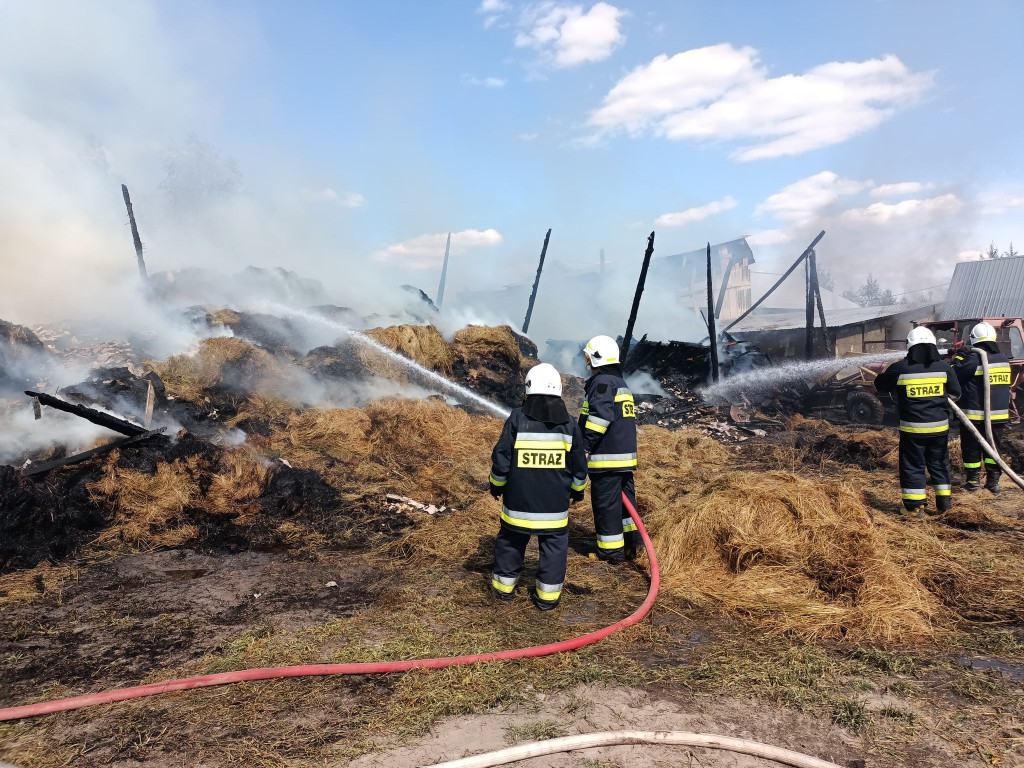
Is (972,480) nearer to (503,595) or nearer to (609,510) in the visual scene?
(609,510)

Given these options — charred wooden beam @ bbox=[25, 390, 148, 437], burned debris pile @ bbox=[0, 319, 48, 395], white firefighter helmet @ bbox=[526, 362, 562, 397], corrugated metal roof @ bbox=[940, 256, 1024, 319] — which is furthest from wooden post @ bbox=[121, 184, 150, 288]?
corrugated metal roof @ bbox=[940, 256, 1024, 319]

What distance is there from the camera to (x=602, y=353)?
549 centimetres

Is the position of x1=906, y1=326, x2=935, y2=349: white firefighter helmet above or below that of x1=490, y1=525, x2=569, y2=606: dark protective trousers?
above

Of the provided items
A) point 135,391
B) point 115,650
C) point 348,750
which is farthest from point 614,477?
point 135,391

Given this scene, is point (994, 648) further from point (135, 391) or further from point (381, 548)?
point (135, 391)

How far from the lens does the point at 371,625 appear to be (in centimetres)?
416

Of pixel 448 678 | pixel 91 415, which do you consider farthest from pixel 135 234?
pixel 448 678

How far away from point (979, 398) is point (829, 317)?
714 inches

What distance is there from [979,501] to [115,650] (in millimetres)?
8760

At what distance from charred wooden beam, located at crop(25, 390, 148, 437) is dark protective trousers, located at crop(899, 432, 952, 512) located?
9.15 metres

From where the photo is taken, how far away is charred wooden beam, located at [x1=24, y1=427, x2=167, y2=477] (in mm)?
6520

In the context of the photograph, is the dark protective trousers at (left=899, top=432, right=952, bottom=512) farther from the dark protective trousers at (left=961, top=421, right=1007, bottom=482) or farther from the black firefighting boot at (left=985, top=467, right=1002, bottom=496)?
the black firefighting boot at (left=985, top=467, right=1002, bottom=496)

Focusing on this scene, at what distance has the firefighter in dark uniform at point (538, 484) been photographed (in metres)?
4.26

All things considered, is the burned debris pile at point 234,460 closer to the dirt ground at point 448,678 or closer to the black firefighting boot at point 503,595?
the dirt ground at point 448,678
